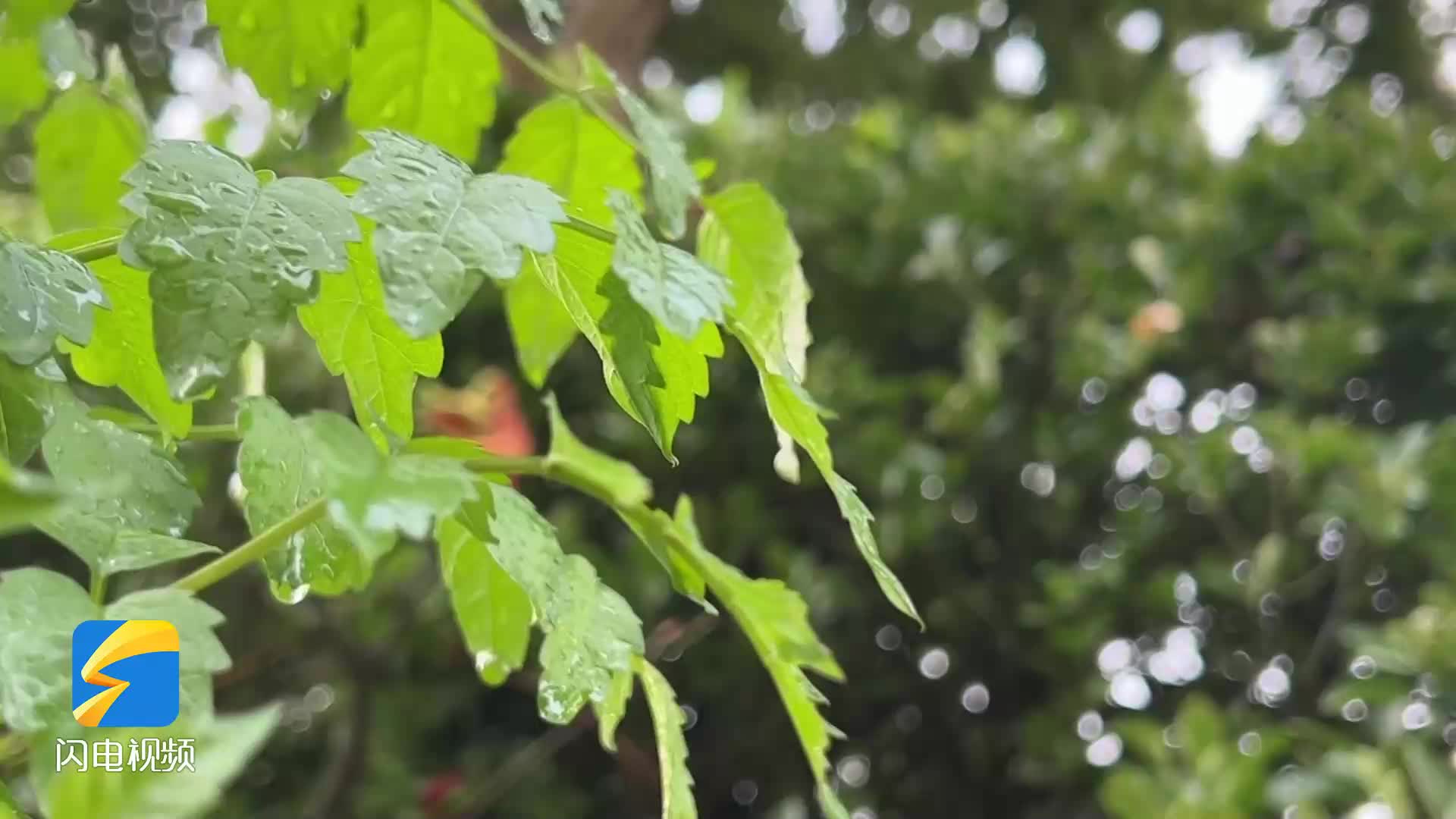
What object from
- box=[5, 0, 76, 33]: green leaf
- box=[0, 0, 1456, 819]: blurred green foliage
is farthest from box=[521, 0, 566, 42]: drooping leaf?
box=[0, 0, 1456, 819]: blurred green foliage

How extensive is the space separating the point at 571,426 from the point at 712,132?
0.41 metres

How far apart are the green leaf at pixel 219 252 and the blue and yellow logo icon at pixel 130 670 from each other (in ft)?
0.23

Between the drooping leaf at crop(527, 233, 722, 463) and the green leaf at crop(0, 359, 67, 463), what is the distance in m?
0.15

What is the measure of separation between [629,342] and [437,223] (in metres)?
0.07

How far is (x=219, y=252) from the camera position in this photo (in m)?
0.30

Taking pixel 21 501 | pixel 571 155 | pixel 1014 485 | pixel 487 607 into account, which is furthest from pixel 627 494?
pixel 1014 485

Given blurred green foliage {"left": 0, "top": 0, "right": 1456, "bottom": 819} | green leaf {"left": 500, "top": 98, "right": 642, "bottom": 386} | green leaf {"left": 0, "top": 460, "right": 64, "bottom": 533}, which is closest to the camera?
green leaf {"left": 0, "top": 460, "right": 64, "bottom": 533}

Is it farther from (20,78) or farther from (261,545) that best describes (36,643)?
(20,78)

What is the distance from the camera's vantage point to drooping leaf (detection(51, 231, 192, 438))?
372 mm

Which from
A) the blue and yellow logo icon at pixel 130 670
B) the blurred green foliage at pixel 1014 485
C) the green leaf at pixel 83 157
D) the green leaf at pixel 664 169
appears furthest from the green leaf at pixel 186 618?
the blurred green foliage at pixel 1014 485

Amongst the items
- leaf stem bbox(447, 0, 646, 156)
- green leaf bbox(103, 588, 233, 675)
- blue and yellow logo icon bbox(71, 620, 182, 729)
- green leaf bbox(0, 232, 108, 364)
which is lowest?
blue and yellow logo icon bbox(71, 620, 182, 729)

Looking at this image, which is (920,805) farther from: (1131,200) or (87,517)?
(87,517)

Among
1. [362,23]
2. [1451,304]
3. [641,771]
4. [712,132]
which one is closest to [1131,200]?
[1451,304]

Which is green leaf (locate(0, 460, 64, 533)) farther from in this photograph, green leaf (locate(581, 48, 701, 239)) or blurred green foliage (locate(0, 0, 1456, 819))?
blurred green foliage (locate(0, 0, 1456, 819))
